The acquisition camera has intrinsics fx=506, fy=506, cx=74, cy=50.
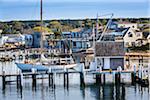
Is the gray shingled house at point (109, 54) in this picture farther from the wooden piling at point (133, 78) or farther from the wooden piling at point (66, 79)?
the wooden piling at point (66, 79)

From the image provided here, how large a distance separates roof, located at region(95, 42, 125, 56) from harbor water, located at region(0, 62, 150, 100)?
2.08ft

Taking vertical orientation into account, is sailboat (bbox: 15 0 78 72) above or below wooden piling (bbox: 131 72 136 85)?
above

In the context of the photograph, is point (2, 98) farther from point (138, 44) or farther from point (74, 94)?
point (138, 44)

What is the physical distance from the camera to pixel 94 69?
10383mm

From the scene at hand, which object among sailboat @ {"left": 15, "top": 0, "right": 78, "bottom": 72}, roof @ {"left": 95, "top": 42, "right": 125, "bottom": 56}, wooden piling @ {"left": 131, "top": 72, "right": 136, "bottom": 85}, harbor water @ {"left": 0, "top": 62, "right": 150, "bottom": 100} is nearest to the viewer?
harbor water @ {"left": 0, "top": 62, "right": 150, "bottom": 100}

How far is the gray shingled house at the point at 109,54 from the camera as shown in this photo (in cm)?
1034

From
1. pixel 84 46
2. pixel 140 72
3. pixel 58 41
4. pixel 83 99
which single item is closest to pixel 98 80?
pixel 140 72

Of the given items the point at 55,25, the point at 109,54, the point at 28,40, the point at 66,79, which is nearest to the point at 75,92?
the point at 66,79

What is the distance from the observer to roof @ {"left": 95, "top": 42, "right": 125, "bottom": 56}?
33.9 feet

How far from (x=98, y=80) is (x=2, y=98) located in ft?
7.71

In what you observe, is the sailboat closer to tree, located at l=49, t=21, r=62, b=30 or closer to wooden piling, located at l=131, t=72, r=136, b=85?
wooden piling, located at l=131, t=72, r=136, b=85

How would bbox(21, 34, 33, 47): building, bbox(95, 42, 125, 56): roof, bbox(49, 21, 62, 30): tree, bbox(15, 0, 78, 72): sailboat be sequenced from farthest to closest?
bbox(49, 21, 62, 30): tree
bbox(21, 34, 33, 47): building
bbox(15, 0, 78, 72): sailboat
bbox(95, 42, 125, 56): roof

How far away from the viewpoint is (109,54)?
10.4 meters

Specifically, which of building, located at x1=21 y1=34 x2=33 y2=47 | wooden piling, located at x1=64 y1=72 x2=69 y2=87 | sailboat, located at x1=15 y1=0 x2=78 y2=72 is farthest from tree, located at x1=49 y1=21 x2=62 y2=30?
wooden piling, located at x1=64 y1=72 x2=69 y2=87
